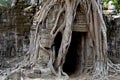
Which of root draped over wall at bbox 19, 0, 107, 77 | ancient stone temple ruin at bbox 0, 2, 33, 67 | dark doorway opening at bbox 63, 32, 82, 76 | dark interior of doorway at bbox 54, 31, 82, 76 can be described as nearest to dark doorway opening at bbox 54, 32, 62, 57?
dark interior of doorway at bbox 54, 31, 82, 76

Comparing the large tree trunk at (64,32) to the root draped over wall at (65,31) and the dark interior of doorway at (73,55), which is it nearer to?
the root draped over wall at (65,31)

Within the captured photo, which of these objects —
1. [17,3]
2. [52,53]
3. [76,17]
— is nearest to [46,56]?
[52,53]

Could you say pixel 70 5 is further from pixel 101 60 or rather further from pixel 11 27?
pixel 11 27

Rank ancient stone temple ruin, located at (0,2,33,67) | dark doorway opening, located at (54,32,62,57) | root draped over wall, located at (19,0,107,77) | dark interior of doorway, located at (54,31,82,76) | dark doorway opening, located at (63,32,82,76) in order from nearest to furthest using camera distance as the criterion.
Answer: root draped over wall, located at (19,0,107,77)
dark doorway opening, located at (54,32,62,57)
dark interior of doorway, located at (54,31,82,76)
dark doorway opening, located at (63,32,82,76)
ancient stone temple ruin, located at (0,2,33,67)

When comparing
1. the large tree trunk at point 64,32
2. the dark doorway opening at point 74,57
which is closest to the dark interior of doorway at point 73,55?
the dark doorway opening at point 74,57

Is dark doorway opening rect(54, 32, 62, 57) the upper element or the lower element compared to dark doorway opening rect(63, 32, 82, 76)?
upper

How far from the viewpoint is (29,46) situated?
9070mm

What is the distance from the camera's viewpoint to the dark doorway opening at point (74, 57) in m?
8.88

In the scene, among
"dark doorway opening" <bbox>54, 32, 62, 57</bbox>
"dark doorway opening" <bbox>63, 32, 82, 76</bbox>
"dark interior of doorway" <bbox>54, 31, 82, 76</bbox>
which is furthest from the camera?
"dark doorway opening" <bbox>63, 32, 82, 76</bbox>

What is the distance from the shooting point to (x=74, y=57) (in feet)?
30.3

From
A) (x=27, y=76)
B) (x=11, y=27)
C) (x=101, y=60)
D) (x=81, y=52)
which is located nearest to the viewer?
(x=27, y=76)

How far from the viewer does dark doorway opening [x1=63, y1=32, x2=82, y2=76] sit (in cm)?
888

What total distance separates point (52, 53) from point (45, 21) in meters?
0.91

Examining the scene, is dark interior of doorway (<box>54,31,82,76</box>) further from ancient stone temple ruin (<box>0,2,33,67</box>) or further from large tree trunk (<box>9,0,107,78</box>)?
ancient stone temple ruin (<box>0,2,33,67</box>)
